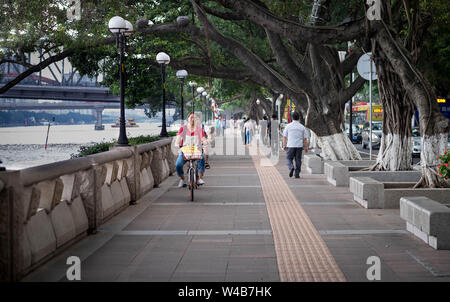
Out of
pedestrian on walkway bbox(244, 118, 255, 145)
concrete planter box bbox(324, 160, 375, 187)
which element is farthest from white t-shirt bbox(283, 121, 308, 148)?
pedestrian on walkway bbox(244, 118, 255, 145)

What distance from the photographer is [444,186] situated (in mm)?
10016

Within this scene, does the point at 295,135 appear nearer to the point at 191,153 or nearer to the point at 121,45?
the point at 191,153

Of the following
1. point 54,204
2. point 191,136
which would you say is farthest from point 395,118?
point 54,204

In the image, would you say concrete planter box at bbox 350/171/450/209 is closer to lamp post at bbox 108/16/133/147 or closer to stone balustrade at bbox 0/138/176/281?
stone balustrade at bbox 0/138/176/281

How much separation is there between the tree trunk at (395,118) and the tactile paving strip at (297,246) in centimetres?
256

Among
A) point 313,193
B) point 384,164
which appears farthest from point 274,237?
point 384,164

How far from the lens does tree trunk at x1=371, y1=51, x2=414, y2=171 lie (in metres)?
12.0

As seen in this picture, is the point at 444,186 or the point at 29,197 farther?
the point at 444,186

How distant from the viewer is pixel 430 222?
22.0 feet

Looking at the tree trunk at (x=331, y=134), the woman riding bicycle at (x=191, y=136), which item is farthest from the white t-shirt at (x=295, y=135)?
the woman riding bicycle at (x=191, y=136)

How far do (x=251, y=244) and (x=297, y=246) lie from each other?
0.58 metres
